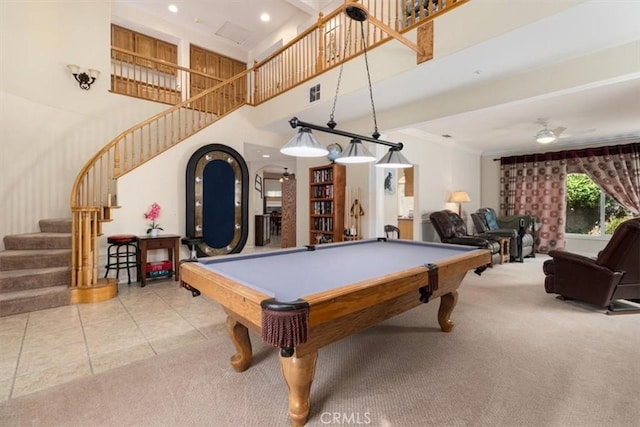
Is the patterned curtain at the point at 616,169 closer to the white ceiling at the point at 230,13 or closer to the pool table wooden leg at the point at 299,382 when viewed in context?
the white ceiling at the point at 230,13

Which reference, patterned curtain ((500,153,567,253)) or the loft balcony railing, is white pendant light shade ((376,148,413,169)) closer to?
the loft balcony railing

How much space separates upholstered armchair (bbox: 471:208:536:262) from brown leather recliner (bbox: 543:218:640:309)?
2.65 meters

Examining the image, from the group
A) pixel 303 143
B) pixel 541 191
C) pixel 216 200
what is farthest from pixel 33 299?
pixel 541 191

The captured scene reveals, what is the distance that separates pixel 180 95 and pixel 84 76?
1.85 m

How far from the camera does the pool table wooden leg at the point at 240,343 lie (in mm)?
2086

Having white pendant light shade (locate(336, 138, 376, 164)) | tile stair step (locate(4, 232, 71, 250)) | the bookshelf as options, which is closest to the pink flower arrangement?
tile stair step (locate(4, 232, 71, 250))

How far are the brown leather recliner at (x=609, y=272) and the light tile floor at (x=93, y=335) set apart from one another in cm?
397

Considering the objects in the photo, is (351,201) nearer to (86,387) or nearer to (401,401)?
(401,401)

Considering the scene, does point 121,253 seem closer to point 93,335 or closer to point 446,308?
point 93,335

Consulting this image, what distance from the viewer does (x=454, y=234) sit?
5.76 m

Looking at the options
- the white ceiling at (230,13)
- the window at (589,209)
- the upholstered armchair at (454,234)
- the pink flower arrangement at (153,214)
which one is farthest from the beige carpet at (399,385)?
the white ceiling at (230,13)

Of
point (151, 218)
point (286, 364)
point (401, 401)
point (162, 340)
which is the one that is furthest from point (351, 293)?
point (151, 218)

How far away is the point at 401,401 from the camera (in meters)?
1.77

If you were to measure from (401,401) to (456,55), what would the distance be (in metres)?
3.09
